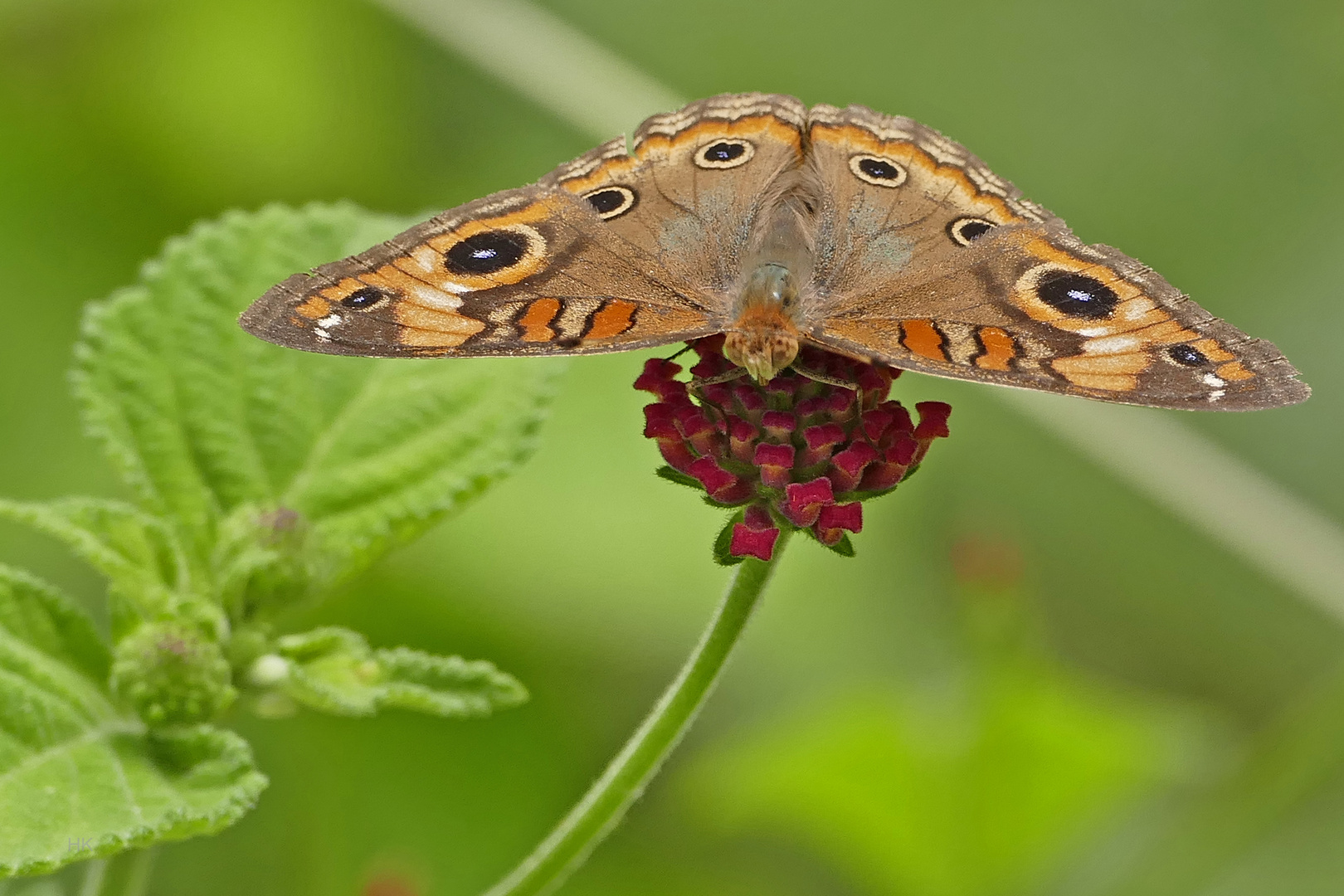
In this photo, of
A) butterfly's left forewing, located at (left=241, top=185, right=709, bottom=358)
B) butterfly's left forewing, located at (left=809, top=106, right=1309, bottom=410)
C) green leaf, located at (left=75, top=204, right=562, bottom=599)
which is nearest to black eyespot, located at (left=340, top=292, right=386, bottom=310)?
butterfly's left forewing, located at (left=241, top=185, right=709, bottom=358)

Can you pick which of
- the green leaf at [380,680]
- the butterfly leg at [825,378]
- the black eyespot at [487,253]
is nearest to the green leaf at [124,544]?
the green leaf at [380,680]

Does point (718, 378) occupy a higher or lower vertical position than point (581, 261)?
lower

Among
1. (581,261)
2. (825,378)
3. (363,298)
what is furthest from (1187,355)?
(363,298)

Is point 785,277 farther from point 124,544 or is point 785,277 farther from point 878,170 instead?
point 124,544

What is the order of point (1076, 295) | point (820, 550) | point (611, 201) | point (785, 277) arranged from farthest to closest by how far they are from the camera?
point (820, 550)
point (611, 201)
point (785, 277)
point (1076, 295)

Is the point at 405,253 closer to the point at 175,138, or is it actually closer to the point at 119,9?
the point at 175,138

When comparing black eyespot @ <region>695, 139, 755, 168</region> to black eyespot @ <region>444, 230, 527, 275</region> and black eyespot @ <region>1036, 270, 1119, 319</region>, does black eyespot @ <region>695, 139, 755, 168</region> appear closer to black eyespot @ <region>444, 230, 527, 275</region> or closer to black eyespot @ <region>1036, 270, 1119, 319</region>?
black eyespot @ <region>444, 230, 527, 275</region>

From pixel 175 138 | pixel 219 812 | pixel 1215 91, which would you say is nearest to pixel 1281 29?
pixel 1215 91
